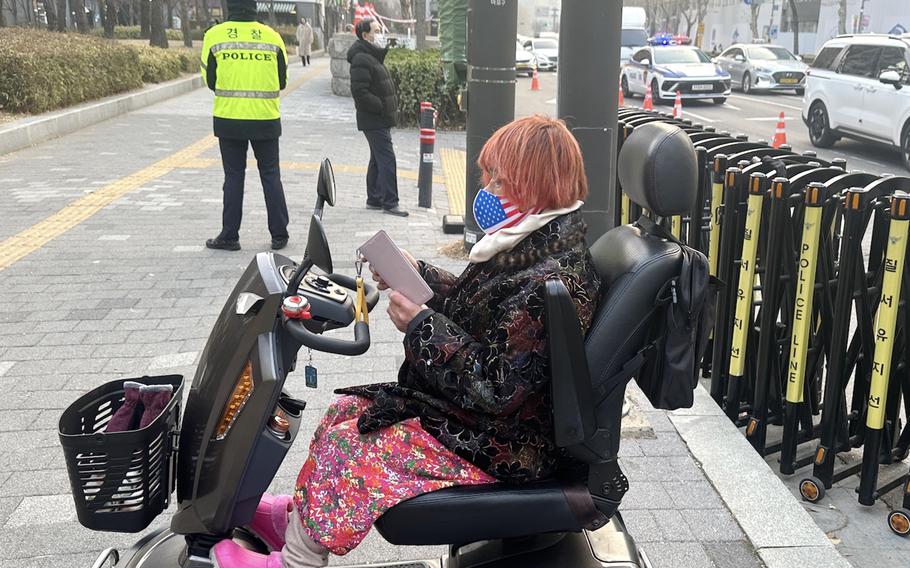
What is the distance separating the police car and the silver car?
107 inches

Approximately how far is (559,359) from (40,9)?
4018 centimetres

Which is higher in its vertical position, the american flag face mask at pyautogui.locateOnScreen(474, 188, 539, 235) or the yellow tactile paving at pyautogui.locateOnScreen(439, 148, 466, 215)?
the american flag face mask at pyautogui.locateOnScreen(474, 188, 539, 235)

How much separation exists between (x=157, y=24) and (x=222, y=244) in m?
21.2

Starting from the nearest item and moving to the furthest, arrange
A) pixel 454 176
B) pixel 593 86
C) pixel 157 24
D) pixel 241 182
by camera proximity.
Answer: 1. pixel 593 86
2. pixel 241 182
3. pixel 454 176
4. pixel 157 24

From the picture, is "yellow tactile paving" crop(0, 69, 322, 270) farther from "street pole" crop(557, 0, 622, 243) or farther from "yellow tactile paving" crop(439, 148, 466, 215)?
"street pole" crop(557, 0, 622, 243)

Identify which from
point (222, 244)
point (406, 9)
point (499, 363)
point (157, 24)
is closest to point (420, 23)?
point (406, 9)

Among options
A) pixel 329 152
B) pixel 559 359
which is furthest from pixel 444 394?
pixel 329 152

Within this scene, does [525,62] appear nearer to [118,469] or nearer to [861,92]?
[861,92]

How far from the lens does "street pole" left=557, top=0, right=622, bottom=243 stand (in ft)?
13.4

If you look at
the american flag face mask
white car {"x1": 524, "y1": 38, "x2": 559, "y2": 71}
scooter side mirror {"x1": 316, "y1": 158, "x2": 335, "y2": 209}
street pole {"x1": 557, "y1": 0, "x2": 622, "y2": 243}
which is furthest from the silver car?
scooter side mirror {"x1": 316, "y1": 158, "x2": 335, "y2": 209}

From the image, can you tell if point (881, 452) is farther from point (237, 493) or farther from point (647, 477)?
point (237, 493)

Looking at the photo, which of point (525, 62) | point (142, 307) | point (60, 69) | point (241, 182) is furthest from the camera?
point (525, 62)

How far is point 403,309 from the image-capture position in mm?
2078

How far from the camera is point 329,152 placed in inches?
484
